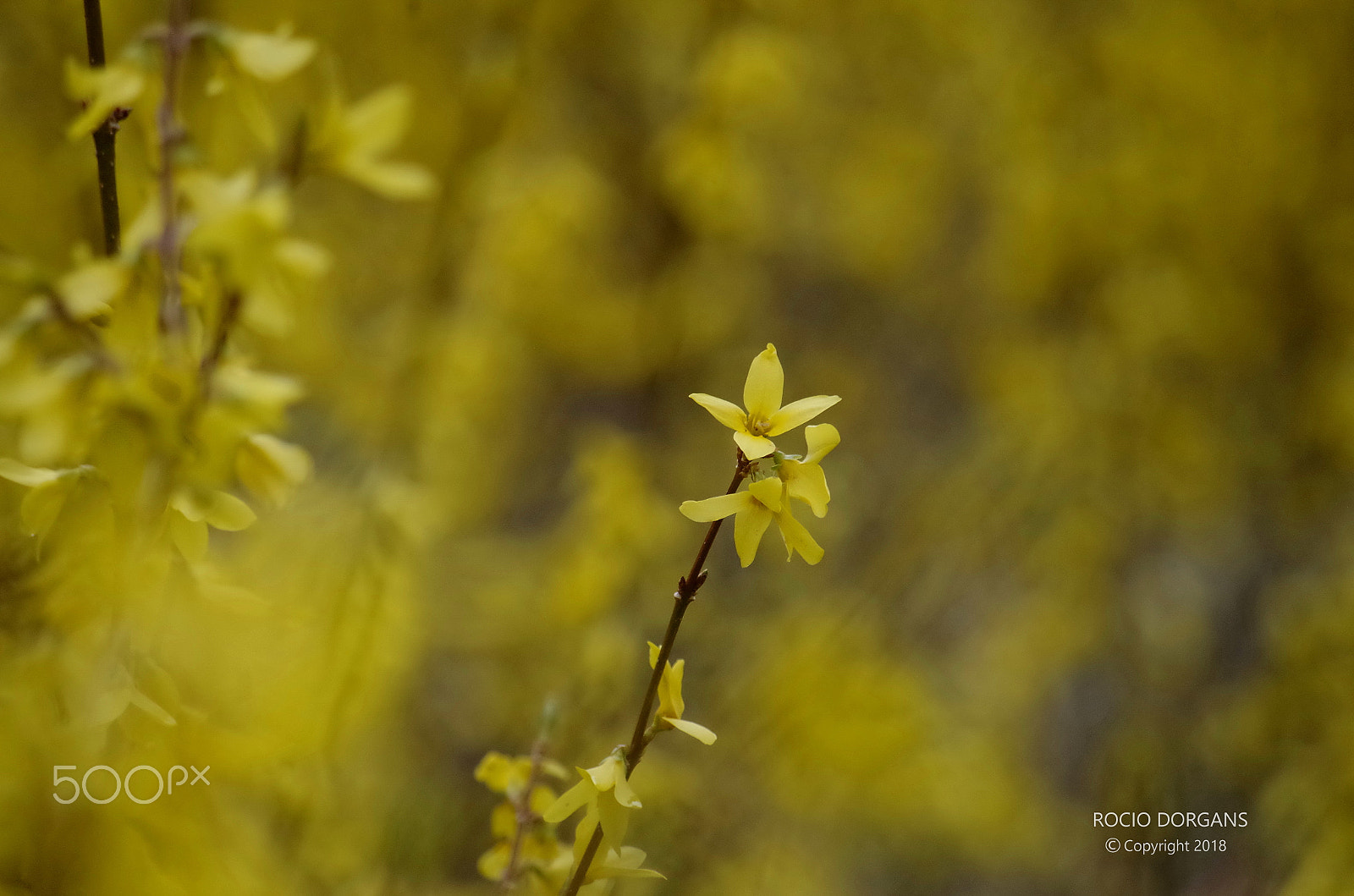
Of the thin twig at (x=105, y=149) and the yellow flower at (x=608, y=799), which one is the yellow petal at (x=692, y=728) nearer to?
the yellow flower at (x=608, y=799)

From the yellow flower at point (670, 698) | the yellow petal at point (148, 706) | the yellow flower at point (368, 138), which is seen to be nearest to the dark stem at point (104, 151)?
the yellow flower at point (368, 138)

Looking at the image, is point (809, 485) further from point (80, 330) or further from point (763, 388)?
point (80, 330)

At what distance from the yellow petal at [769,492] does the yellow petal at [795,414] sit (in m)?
0.04

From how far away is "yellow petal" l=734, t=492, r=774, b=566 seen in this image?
40 centimetres

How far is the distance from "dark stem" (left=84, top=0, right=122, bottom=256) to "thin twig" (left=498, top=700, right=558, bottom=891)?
35 centimetres

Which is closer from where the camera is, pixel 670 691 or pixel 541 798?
pixel 670 691

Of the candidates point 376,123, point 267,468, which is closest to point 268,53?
point 376,123

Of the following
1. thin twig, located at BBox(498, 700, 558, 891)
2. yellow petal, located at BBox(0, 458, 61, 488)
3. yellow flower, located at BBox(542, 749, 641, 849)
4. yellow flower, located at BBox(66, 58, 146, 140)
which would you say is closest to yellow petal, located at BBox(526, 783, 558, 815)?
thin twig, located at BBox(498, 700, 558, 891)

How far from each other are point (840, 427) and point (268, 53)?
245cm

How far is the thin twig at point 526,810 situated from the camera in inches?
18.3

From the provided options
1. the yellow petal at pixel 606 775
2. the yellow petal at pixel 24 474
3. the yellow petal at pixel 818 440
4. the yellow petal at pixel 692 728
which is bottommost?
the yellow petal at pixel 606 775

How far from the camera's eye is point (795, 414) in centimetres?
41

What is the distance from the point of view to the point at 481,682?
2.08 m

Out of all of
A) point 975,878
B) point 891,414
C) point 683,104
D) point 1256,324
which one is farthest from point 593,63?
point 975,878
